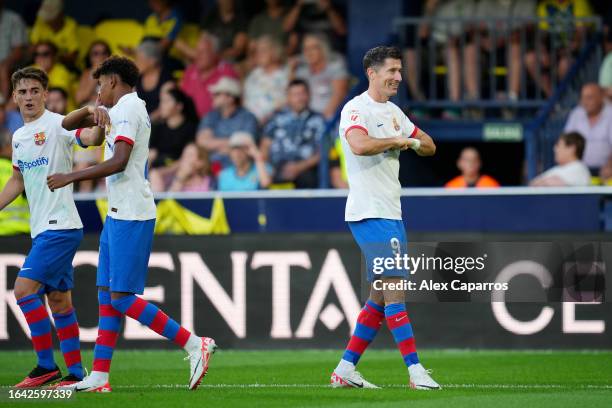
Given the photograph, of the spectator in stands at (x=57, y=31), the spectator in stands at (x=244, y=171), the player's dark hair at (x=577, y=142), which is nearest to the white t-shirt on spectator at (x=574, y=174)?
the player's dark hair at (x=577, y=142)

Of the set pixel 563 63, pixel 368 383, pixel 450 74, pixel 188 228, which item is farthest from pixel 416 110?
pixel 368 383

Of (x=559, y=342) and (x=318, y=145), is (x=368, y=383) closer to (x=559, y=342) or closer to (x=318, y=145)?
(x=559, y=342)

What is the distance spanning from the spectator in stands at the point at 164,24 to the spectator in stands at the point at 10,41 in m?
1.74

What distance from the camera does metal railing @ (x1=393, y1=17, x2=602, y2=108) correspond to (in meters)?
16.1

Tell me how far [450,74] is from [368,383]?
764cm

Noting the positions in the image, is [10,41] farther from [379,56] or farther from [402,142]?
[402,142]

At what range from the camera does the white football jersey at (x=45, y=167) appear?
940cm

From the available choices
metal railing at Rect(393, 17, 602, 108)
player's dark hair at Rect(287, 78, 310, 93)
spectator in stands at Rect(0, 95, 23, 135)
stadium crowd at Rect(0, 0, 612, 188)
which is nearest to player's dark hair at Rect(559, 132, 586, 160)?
stadium crowd at Rect(0, 0, 612, 188)

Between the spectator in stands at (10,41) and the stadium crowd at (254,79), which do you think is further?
the spectator in stands at (10,41)

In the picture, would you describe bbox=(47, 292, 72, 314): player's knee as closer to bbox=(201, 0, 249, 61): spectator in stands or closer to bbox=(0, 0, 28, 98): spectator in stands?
bbox=(201, 0, 249, 61): spectator in stands

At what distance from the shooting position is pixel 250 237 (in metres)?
12.5

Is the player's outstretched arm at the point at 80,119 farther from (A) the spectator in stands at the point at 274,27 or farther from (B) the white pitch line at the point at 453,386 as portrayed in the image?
(A) the spectator in stands at the point at 274,27

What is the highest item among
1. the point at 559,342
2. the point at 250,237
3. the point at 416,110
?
the point at 416,110

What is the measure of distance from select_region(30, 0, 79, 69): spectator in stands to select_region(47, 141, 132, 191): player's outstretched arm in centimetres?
971
